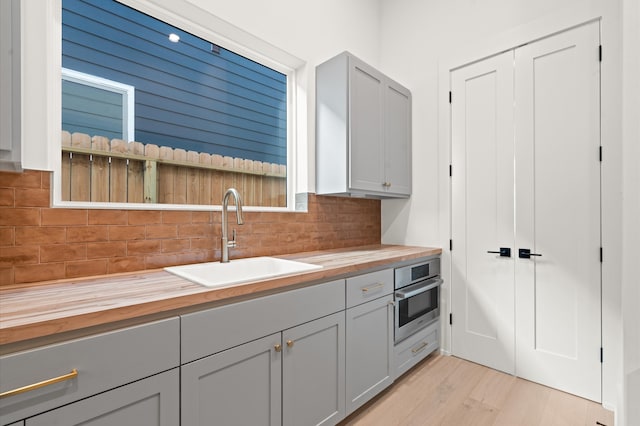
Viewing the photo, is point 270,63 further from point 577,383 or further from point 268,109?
point 577,383

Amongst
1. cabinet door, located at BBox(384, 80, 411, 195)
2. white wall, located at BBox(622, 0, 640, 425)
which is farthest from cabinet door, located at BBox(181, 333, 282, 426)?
cabinet door, located at BBox(384, 80, 411, 195)

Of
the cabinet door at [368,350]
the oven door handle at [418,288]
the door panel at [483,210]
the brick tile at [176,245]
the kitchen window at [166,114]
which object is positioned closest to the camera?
the kitchen window at [166,114]

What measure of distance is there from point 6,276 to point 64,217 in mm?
292

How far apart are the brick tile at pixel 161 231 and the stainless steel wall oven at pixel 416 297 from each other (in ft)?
4.70

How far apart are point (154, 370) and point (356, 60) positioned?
2264 mm

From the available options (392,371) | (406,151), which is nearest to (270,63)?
(406,151)

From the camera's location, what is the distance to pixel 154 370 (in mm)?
979

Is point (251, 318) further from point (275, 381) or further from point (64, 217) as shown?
point (64, 217)

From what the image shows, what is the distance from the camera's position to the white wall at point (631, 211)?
1233 millimetres

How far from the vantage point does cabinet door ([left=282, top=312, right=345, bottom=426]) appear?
1396 mm

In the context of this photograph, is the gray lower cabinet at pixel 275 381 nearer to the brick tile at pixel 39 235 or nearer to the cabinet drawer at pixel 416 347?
the cabinet drawer at pixel 416 347

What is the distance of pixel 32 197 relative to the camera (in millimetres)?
1262

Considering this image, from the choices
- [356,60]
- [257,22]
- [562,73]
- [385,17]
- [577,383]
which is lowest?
[577,383]

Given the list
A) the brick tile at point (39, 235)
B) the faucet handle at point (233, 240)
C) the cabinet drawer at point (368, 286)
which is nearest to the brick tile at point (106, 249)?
the brick tile at point (39, 235)
